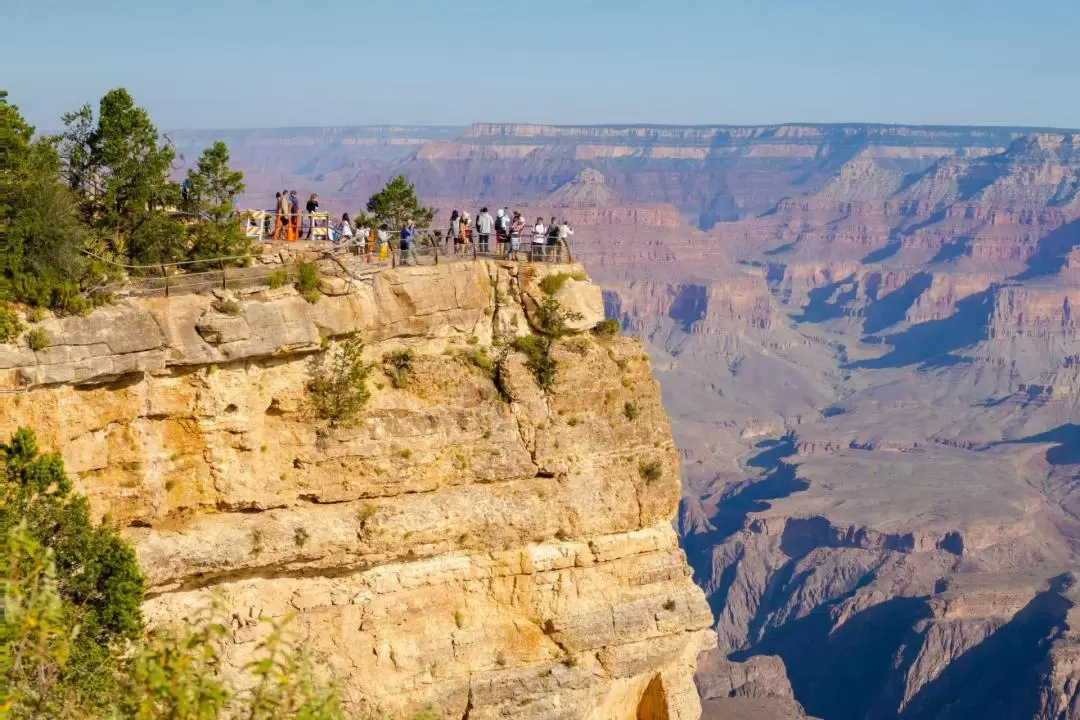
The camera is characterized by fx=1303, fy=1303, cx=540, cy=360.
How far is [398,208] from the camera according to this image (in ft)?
102

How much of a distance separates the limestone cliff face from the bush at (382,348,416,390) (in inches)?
5.8

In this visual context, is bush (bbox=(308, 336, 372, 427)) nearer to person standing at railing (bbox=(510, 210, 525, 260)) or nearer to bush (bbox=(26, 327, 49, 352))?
bush (bbox=(26, 327, 49, 352))

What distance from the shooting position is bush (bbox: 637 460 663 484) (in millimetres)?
26203

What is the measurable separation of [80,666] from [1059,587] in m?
142

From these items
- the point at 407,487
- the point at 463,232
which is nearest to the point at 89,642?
the point at 407,487

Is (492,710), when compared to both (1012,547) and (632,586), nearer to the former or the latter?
(632,586)

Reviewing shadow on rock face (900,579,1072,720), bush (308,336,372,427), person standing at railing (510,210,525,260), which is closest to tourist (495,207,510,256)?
person standing at railing (510,210,525,260)

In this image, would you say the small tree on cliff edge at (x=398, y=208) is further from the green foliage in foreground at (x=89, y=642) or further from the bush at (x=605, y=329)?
the green foliage in foreground at (x=89, y=642)

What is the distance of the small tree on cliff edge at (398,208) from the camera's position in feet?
101

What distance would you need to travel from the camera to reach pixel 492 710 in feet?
79.7

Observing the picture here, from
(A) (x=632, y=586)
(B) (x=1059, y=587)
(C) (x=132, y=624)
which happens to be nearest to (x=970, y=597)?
(B) (x=1059, y=587)

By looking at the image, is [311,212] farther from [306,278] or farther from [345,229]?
[306,278]

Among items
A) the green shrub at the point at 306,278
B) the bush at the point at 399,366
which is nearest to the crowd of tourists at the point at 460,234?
the bush at the point at 399,366

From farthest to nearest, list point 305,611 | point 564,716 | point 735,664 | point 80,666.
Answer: point 735,664
point 564,716
point 305,611
point 80,666
